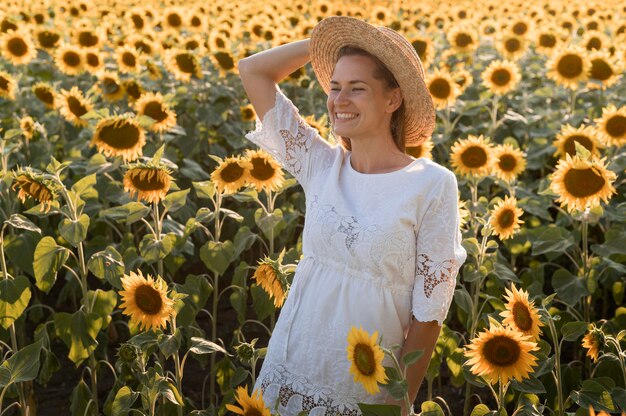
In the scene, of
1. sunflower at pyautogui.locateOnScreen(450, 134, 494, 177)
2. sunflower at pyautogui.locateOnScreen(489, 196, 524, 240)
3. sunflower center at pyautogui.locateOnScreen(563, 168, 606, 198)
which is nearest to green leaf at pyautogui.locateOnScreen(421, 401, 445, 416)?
sunflower at pyautogui.locateOnScreen(489, 196, 524, 240)

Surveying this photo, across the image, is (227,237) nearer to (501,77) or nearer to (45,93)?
(45,93)

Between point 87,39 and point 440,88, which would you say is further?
point 87,39

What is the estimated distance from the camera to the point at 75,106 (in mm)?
4703

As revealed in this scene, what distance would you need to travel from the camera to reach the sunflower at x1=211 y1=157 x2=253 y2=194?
3443mm

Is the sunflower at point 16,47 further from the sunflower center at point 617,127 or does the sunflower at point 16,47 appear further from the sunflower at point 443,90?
the sunflower center at point 617,127

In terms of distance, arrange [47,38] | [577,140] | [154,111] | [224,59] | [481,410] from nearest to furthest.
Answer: [481,410]
[577,140]
[154,111]
[224,59]
[47,38]

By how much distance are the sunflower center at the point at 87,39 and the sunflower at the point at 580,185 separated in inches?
153

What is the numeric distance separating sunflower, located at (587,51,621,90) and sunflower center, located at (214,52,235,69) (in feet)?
7.79

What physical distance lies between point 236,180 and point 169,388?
102 centimetres

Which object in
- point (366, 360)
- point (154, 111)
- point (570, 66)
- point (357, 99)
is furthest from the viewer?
point (570, 66)

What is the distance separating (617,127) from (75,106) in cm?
277

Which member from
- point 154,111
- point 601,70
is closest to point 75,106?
point 154,111

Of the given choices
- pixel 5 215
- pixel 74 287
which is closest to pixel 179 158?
pixel 74 287

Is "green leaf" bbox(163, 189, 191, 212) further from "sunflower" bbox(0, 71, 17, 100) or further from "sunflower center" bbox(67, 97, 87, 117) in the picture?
"sunflower" bbox(0, 71, 17, 100)
